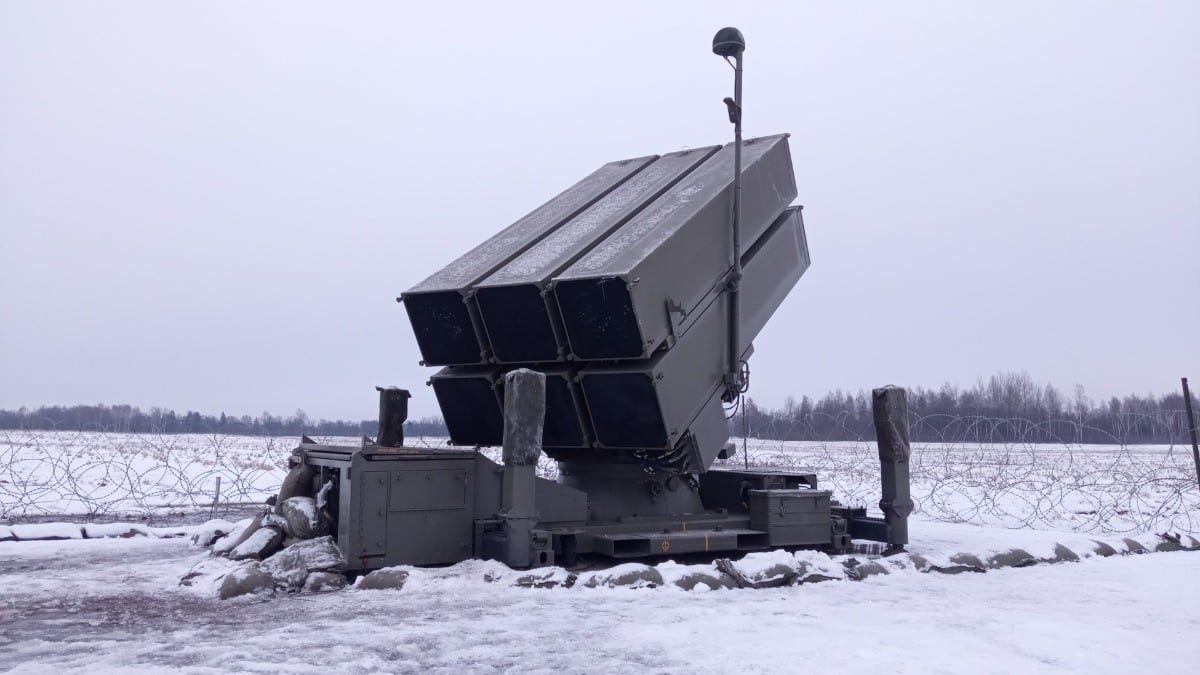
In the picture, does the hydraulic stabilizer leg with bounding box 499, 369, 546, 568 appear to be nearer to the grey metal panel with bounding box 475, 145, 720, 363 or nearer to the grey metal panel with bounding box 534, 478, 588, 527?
the grey metal panel with bounding box 534, 478, 588, 527

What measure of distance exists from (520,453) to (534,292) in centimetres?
141

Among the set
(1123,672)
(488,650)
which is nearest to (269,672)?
(488,650)

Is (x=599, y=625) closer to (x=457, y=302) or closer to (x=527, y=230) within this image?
(x=457, y=302)

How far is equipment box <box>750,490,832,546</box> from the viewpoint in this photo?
919 centimetres

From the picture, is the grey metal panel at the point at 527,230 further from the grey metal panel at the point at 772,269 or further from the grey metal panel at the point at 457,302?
the grey metal panel at the point at 772,269

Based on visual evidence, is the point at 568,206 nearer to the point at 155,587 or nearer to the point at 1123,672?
the point at 155,587

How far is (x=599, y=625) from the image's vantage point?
244 inches

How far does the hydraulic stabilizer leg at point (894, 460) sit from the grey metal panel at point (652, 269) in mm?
2448

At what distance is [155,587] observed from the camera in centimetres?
754

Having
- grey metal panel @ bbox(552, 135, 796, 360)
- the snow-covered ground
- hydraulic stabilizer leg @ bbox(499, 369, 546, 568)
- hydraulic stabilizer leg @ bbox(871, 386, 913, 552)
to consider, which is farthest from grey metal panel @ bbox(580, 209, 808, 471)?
hydraulic stabilizer leg @ bbox(871, 386, 913, 552)

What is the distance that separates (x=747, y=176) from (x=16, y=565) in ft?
25.6

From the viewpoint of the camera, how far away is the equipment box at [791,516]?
9.19 metres

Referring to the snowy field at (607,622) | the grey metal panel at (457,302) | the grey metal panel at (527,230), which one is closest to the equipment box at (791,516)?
the snowy field at (607,622)

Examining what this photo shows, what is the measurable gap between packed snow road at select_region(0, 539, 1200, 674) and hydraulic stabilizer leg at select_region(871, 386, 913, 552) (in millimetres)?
1499
